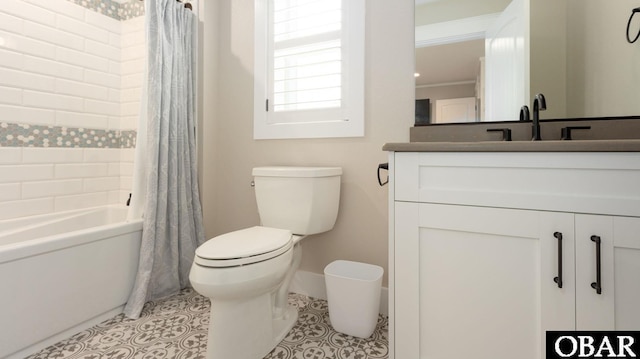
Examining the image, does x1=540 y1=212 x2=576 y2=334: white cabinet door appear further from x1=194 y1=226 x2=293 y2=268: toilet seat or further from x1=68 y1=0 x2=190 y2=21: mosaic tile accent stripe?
x1=68 y1=0 x2=190 y2=21: mosaic tile accent stripe

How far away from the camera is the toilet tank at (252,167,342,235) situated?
1551 millimetres

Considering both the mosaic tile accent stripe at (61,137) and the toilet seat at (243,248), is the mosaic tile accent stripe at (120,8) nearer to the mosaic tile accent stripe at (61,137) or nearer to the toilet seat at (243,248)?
the mosaic tile accent stripe at (61,137)

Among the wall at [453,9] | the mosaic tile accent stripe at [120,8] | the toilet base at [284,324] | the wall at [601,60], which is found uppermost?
the mosaic tile accent stripe at [120,8]

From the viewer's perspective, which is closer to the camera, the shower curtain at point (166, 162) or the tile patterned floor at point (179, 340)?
the tile patterned floor at point (179, 340)

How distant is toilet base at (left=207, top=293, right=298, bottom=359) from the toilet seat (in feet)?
0.63

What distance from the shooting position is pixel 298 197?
156 cm

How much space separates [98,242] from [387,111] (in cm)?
166

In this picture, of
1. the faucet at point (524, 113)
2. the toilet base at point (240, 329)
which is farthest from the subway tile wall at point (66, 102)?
the faucet at point (524, 113)

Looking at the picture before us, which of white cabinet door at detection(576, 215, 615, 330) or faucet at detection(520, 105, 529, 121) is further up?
faucet at detection(520, 105, 529, 121)

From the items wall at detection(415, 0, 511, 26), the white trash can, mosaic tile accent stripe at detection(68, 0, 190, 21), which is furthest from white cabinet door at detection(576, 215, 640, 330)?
mosaic tile accent stripe at detection(68, 0, 190, 21)

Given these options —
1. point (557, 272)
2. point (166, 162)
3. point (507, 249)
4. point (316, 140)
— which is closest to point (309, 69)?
point (316, 140)

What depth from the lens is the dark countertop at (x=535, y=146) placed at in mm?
792

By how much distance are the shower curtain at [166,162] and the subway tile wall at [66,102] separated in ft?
1.95

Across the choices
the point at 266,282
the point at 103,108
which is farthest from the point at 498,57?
the point at 103,108
